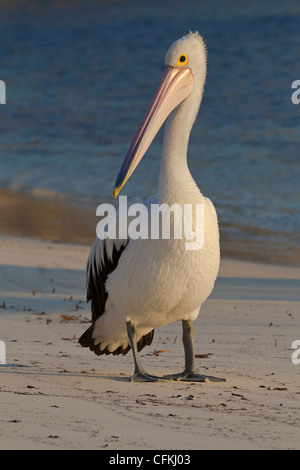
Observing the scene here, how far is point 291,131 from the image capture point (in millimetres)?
18125

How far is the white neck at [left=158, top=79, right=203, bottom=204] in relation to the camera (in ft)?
14.2

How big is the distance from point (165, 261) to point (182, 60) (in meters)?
1.14

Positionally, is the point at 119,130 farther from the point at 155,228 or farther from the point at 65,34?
the point at 65,34

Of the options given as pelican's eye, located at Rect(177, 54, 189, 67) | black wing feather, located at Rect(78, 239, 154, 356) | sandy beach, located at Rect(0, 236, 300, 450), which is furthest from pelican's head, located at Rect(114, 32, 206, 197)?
sandy beach, located at Rect(0, 236, 300, 450)

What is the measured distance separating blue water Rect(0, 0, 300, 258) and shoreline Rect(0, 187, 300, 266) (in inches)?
8.1

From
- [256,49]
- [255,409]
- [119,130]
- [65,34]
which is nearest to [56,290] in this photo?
[255,409]

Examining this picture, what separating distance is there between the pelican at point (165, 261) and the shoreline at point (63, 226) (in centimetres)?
414

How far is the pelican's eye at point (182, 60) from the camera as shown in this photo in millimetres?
4664

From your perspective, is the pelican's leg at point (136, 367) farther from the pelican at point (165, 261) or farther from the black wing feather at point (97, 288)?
the black wing feather at point (97, 288)

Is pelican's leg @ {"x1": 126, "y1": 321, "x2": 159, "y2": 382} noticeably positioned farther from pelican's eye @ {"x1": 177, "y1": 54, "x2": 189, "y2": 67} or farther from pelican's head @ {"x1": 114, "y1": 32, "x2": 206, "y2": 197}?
pelican's eye @ {"x1": 177, "y1": 54, "x2": 189, "y2": 67}

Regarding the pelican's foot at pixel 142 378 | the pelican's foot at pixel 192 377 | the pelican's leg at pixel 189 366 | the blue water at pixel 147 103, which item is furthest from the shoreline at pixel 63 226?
the pelican's foot at pixel 142 378

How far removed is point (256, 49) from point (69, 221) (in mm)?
19924

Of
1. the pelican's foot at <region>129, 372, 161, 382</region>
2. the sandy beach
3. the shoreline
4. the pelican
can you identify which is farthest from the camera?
the shoreline

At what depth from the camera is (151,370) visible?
4.88 metres
